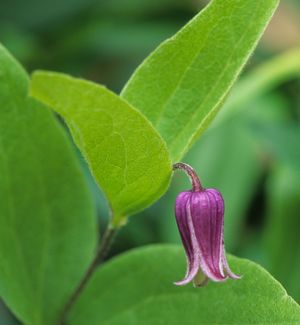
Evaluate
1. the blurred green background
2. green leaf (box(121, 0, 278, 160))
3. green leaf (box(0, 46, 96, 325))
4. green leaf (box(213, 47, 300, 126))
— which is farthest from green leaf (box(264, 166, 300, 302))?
green leaf (box(121, 0, 278, 160))

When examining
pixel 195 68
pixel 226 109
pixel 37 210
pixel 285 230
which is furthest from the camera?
pixel 226 109

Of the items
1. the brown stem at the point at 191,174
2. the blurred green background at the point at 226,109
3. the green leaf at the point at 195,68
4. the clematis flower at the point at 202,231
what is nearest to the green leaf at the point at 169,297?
the clematis flower at the point at 202,231

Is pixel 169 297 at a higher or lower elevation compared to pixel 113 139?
lower


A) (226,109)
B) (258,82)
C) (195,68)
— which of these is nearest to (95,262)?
(195,68)

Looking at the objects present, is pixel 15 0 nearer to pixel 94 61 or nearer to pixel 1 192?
pixel 94 61

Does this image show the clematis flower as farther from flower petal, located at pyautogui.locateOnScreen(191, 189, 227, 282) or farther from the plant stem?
the plant stem

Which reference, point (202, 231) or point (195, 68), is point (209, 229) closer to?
point (202, 231)

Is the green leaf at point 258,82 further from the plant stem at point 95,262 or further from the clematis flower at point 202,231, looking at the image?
the clematis flower at point 202,231
